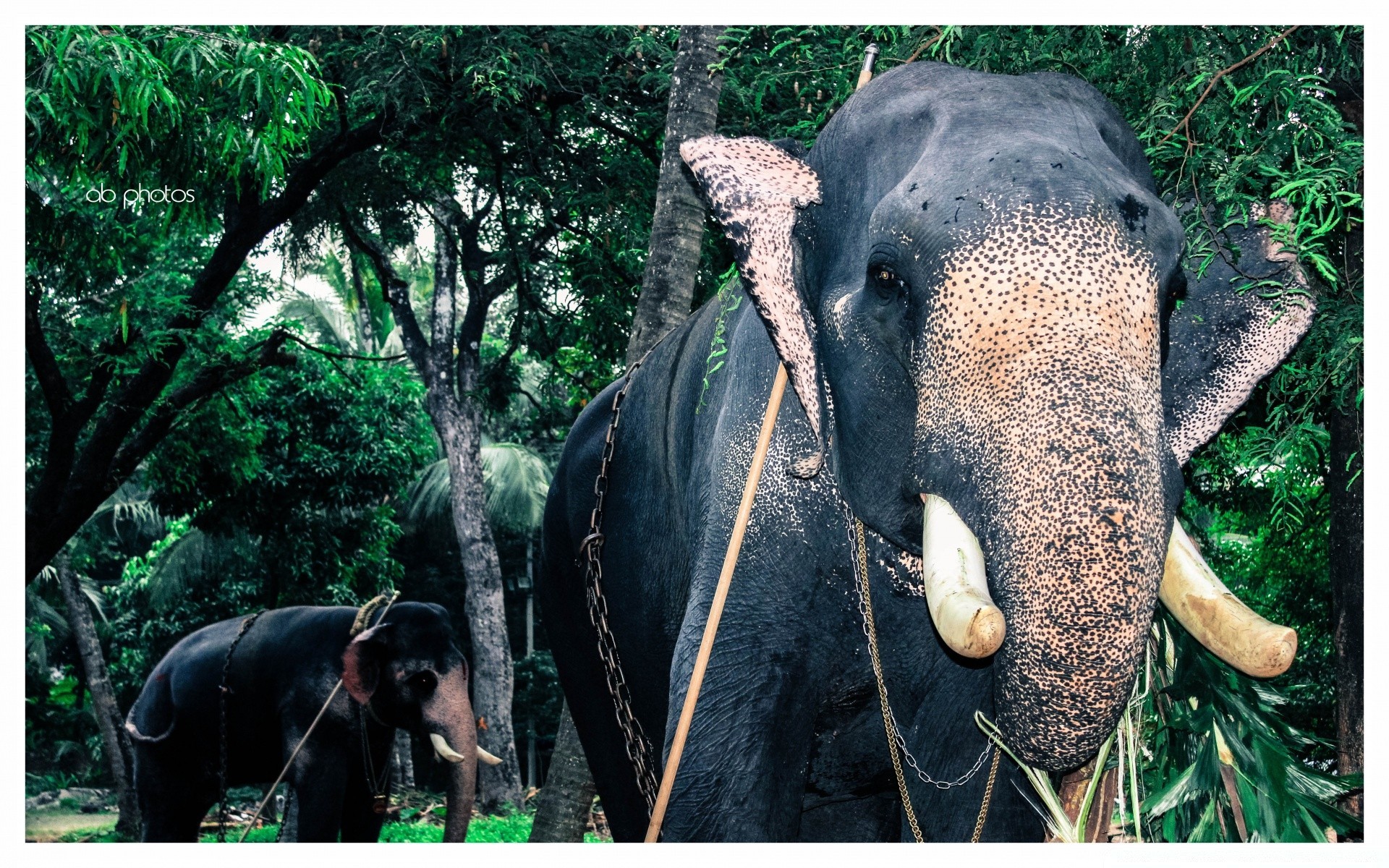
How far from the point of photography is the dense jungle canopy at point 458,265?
2.77 metres

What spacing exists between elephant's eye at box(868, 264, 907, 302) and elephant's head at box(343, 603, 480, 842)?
4096 mm

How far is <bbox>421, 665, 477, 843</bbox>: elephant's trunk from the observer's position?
5.33 meters

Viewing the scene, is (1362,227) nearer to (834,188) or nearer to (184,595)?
(834,188)

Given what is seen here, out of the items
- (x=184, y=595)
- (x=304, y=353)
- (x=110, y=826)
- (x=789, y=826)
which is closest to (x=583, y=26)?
(x=789, y=826)

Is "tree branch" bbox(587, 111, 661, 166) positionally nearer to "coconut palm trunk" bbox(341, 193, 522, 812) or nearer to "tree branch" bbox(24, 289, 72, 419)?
"tree branch" bbox(24, 289, 72, 419)

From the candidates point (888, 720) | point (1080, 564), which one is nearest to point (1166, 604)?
point (1080, 564)

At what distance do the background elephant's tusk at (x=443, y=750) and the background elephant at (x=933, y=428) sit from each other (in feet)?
9.46

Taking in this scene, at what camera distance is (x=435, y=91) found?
5.94 m

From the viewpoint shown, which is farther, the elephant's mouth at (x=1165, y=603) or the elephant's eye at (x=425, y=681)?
the elephant's eye at (x=425, y=681)

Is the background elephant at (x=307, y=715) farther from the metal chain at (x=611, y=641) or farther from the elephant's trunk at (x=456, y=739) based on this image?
the metal chain at (x=611, y=641)

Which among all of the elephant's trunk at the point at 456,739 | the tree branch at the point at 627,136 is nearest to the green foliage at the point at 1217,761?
the elephant's trunk at the point at 456,739

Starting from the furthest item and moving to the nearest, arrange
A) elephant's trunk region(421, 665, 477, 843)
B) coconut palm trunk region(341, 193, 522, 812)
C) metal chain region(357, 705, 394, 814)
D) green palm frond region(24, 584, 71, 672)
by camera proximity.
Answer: green palm frond region(24, 584, 71, 672) → coconut palm trunk region(341, 193, 522, 812) → metal chain region(357, 705, 394, 814) → elephant's trunk region(421, 665, 477, 843)

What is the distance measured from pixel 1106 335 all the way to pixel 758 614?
745 mm

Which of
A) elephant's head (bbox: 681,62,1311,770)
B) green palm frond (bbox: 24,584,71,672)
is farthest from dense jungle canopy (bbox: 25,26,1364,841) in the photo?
elephant's head (bbox: 681,62,1311,770)
